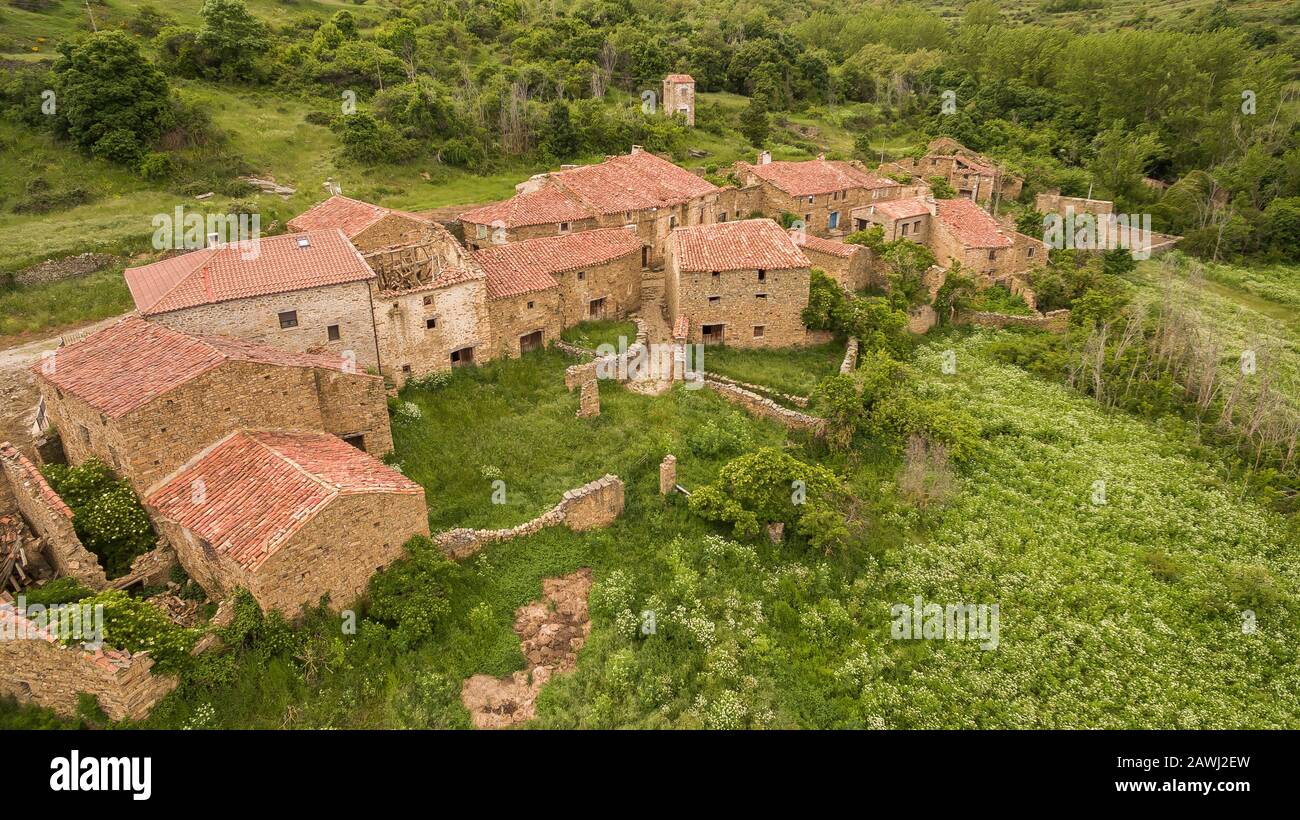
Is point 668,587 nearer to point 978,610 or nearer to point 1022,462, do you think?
point 978,610

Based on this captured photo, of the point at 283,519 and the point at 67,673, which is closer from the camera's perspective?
the point at 67,673

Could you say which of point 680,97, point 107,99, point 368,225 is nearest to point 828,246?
point 368,225

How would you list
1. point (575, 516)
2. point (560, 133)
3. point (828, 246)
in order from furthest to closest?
point (560, 133)
point (828, 246)
point (575, 516)

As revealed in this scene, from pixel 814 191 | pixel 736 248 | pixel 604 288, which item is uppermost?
pixel 814 191

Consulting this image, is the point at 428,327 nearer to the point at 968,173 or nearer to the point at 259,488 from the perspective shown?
the point at 259,488

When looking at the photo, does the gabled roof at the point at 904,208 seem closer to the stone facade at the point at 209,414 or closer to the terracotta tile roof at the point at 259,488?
the stone facade at the point at 209,414

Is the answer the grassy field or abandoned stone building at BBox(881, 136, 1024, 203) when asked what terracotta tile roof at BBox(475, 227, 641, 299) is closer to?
the grassy field
